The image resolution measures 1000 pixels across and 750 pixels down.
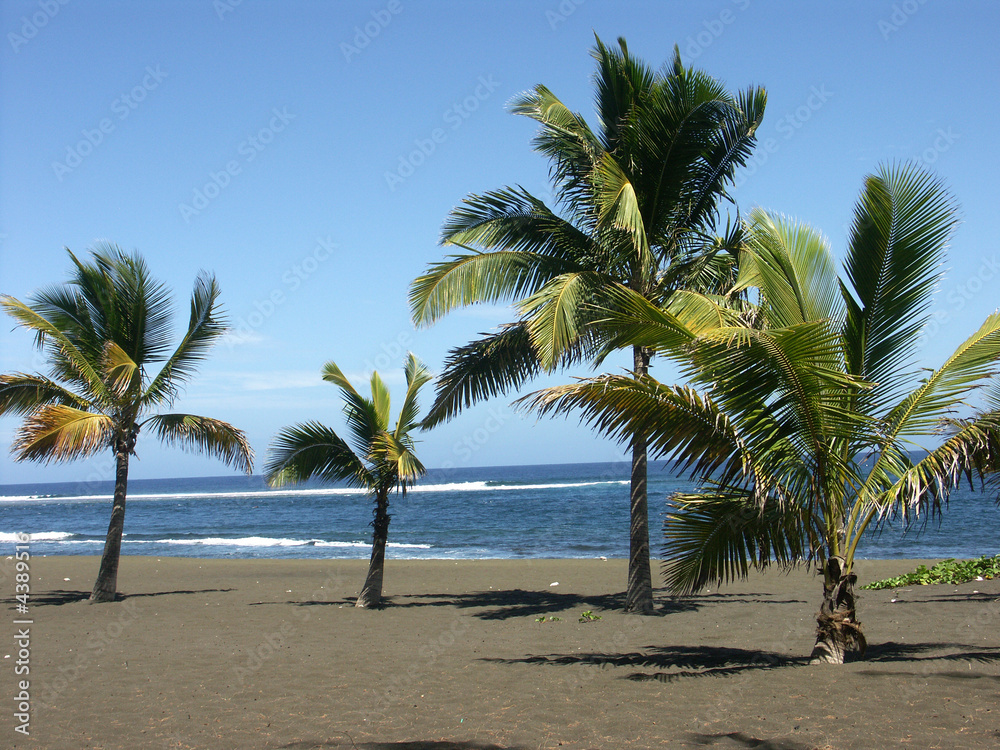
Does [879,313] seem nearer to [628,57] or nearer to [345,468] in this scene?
[628,57]

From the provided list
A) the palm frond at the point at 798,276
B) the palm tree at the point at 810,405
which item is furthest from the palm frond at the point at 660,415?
Result: the palm frond at the point at 798,276

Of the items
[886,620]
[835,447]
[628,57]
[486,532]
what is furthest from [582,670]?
[486,532]

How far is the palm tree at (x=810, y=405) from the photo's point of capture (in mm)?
5566

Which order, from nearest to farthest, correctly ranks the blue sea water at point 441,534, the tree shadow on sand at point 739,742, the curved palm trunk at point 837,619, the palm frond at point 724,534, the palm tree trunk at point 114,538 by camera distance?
the tree shadow on sand at point 739,742 → the curved palm trunk at point 837,619 → the palm frond at point 724,534 → the palm tree trunk at point 114,538 → the blue sea water at point 441,534

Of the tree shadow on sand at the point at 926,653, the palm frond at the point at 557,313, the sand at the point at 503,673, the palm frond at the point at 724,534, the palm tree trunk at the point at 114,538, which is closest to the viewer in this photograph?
the sand at the point at 503,673

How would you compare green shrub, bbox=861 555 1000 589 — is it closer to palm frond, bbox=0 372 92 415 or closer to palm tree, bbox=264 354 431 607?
palm tree, bbox=264 354 431 607

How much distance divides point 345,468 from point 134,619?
12.6 feet

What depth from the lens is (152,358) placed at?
42.3ft

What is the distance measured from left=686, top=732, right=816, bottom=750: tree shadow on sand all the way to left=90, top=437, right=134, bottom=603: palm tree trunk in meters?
10.9

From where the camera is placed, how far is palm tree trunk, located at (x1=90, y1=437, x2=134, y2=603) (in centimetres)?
1239

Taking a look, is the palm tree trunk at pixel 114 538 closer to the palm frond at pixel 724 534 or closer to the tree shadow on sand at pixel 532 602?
the tree shadow on sand at pixel 532 602

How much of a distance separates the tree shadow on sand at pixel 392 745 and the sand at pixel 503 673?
2 centimetres

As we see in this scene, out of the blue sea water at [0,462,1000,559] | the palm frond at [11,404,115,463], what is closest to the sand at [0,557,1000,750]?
the palm frond at [11,404,115,463]

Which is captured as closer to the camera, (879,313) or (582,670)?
(879,313)
